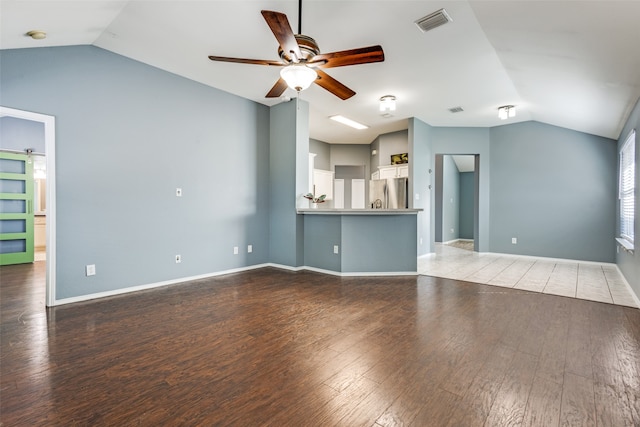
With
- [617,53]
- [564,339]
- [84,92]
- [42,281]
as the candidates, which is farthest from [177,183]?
[617,53]

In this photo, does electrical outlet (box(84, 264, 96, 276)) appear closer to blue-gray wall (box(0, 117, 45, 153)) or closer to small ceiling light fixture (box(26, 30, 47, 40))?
small ceiling light fixture (box(26, 30, 47, 40))

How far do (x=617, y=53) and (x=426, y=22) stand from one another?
175cm

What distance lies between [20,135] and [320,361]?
695 cm

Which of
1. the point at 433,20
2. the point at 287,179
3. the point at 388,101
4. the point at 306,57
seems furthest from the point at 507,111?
the point at 306,57

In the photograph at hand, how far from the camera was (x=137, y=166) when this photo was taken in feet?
12.3

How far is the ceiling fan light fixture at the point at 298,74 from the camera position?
2.35m

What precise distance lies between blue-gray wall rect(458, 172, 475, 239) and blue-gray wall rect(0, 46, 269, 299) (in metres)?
7.41

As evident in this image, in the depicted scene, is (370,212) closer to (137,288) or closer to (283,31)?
(283,31)

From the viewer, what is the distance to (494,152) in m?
6.57

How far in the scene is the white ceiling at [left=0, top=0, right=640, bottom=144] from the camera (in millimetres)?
2512

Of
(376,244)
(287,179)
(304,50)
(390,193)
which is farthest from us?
(390,193)

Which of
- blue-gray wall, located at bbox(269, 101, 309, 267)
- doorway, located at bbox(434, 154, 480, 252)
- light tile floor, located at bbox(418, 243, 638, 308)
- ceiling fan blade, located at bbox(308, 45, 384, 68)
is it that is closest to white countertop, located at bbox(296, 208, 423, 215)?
blue-gray wall, located at bbox(269, 101, 309, 267)

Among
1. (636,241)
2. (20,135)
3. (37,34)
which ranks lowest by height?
(636,241)

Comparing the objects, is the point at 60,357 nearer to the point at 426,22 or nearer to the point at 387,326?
the point at 387,326
